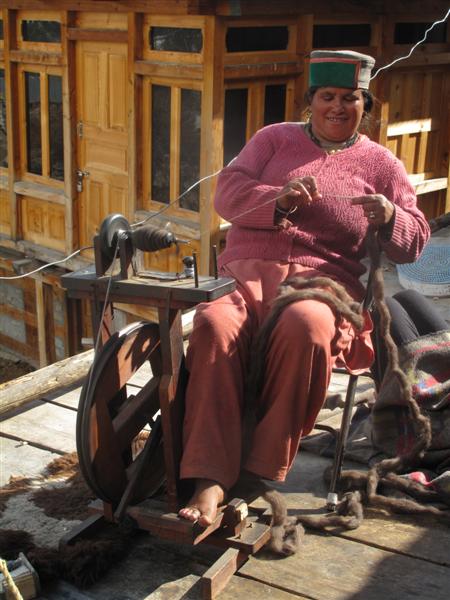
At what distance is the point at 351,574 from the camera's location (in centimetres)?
269

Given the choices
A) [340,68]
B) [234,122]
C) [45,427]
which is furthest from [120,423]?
[234,122]

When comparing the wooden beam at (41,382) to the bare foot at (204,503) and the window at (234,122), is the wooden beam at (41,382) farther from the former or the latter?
the window at (234,122)

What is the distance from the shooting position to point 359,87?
3.12 metres

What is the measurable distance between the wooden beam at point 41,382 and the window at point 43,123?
4939mm

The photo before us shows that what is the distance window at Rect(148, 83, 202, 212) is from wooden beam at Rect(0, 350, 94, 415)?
3.44 metres

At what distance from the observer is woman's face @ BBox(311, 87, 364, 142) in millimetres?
3145

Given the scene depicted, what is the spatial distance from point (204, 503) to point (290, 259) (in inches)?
36.1

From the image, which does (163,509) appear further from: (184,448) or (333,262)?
(333,262)

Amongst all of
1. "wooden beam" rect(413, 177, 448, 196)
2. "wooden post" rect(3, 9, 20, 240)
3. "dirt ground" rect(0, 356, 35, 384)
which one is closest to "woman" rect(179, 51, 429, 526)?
"wooden beam" rect(413, 177, 448, 196)

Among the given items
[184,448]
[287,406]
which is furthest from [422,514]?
[184,448]

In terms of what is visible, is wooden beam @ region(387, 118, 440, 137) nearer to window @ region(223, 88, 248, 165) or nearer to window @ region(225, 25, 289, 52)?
window @ region(225, 25, 289, 52)

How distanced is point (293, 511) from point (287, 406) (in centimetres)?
52

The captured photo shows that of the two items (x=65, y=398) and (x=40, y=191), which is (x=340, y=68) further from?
(x=40, y=191)

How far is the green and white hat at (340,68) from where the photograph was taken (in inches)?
121
